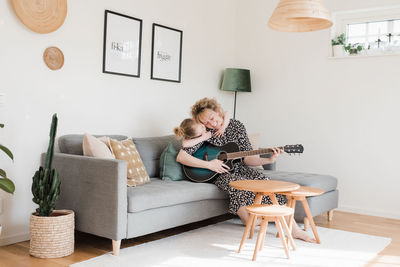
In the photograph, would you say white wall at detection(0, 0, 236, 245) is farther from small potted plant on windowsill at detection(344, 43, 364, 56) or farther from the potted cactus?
small potted plant on windowsill at detection(344, 43, 364, 56)

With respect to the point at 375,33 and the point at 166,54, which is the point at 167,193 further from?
the point at 375,33

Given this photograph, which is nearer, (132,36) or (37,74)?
(37,74)

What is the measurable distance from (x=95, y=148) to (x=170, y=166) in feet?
2.47

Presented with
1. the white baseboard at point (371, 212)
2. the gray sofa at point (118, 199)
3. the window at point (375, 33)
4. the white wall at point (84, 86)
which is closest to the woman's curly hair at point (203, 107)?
the gray sofa at point (118, 199)

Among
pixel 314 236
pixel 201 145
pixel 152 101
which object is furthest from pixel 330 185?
pixel 152 101

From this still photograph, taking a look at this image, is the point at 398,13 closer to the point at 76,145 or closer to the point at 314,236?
the point at 314,236

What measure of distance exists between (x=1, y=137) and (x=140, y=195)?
1.04m

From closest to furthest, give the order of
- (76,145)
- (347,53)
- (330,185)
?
1. (76,145)
2. (330,185)
3. (347,53)

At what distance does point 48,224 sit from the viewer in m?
2.78

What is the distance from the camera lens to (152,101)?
14.1ft

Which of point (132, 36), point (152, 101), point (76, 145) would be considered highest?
point (132, 36)

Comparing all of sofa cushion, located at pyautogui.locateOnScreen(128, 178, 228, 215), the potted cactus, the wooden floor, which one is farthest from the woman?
the potted cactus

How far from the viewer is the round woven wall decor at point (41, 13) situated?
3120 mm

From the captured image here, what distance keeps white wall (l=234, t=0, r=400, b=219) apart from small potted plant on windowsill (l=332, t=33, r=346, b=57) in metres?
0.07
